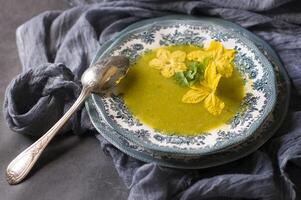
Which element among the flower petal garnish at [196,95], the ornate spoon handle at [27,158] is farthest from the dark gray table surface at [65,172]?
the flower petal garnish at [196,95]

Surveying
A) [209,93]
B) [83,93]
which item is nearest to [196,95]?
[209,93]

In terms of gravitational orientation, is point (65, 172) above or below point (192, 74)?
below

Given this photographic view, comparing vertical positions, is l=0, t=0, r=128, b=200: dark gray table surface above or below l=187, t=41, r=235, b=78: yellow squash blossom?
below

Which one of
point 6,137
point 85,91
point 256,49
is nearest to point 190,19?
point 256,49

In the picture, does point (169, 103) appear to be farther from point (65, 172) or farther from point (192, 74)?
point (65, 172)

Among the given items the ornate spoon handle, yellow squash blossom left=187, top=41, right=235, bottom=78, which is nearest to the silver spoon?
the ornate spoon handle

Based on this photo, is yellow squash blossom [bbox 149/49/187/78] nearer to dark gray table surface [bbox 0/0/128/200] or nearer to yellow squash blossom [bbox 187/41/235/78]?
yellow squash blossom [bbox 187/41/235/78]
